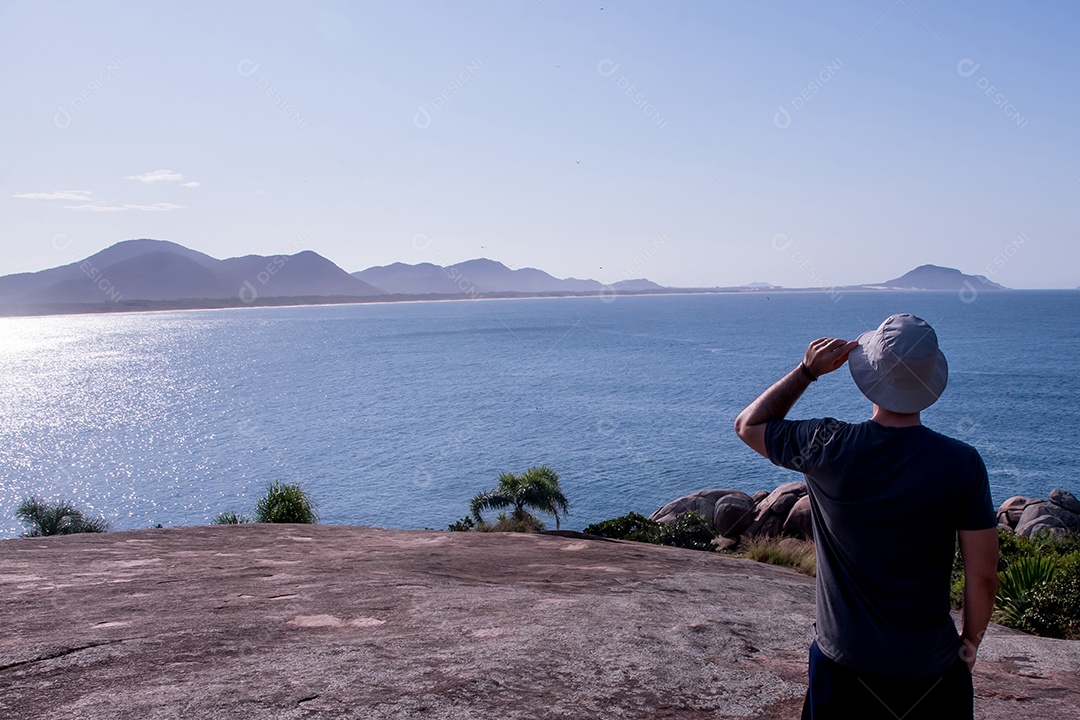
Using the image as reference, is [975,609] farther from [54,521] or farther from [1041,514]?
[1041,514]

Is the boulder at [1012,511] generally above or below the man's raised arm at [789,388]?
below

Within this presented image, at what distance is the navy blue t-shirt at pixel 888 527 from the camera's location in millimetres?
3244

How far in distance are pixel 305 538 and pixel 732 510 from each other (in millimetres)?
27680

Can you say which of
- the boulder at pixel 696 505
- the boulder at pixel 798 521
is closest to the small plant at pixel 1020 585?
the boulder at pixel 798 521

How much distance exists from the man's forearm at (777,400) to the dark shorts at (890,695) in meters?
1.10

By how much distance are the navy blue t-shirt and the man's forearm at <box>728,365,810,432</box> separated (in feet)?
0.46

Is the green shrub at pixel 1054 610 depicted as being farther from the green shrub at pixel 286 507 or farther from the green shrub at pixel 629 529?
the green shrub at pixel 286 507

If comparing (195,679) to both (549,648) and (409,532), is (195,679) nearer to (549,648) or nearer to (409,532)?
(549,648)

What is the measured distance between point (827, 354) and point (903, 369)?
1.22 feet

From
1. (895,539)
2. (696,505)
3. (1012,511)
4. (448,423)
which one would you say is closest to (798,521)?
(696,505)

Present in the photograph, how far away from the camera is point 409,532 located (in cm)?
1389

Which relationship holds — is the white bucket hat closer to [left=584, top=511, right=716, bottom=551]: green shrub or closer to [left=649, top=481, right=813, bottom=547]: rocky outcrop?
[left=584, top=511, right=716, bottom=551]: green shrub

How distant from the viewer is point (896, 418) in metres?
3.38

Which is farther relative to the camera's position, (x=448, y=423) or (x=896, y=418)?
(x=448, y=423)
